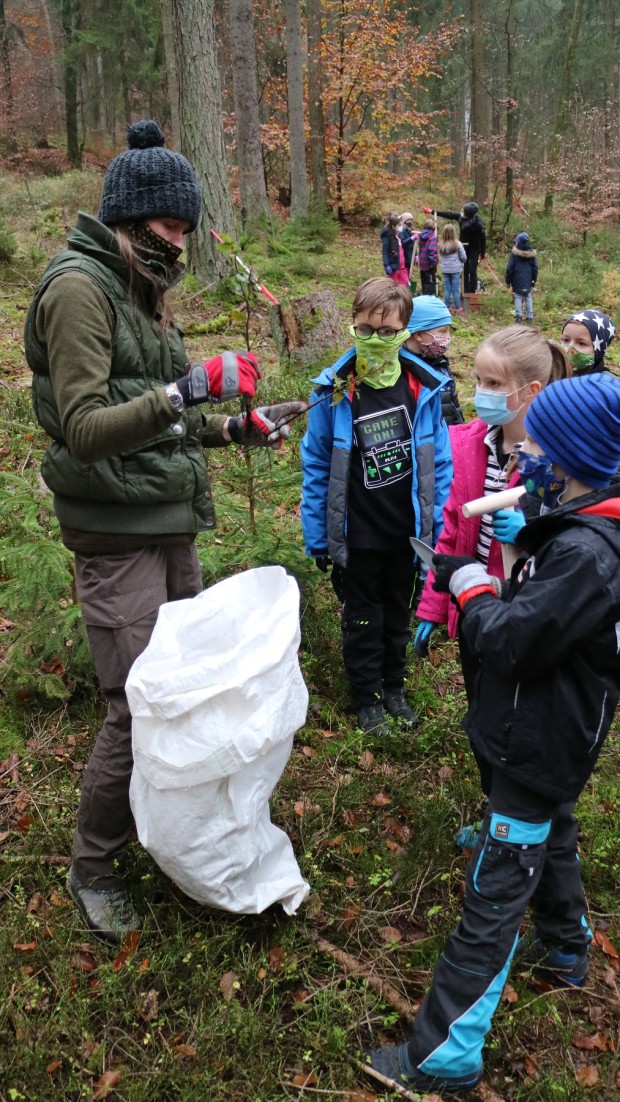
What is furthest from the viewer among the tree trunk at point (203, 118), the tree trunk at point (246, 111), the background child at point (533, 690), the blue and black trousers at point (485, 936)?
the tree trunk at point (246, 111)

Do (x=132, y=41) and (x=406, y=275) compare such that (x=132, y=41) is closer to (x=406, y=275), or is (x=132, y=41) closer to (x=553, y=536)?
(x=406, y=275)

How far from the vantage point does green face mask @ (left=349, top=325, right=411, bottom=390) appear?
333cm

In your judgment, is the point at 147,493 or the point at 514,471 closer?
the point at 147,493

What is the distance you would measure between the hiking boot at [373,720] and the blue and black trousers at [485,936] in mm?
1424

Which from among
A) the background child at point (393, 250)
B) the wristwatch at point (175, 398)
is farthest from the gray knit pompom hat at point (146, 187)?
the background child at point (393, 250)

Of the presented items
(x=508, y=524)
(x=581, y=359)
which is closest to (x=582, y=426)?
(x=508, y=524)

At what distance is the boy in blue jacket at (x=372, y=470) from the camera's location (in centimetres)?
336

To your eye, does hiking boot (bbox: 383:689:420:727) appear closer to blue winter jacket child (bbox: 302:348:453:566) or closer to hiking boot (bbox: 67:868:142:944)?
blue winter jacket child (bbox: 302:348:453:566)

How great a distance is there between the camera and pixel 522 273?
41.4 ft

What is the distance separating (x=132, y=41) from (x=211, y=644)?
23.0 meters

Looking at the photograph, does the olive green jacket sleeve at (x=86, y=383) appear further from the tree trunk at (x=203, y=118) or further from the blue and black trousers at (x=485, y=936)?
the tree trunk at (x=203, y=118)

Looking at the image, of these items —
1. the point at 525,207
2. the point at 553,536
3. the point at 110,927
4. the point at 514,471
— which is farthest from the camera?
the point at 525,207

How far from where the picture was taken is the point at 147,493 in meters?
2.35

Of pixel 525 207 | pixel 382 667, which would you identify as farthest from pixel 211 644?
pixel 525 207
